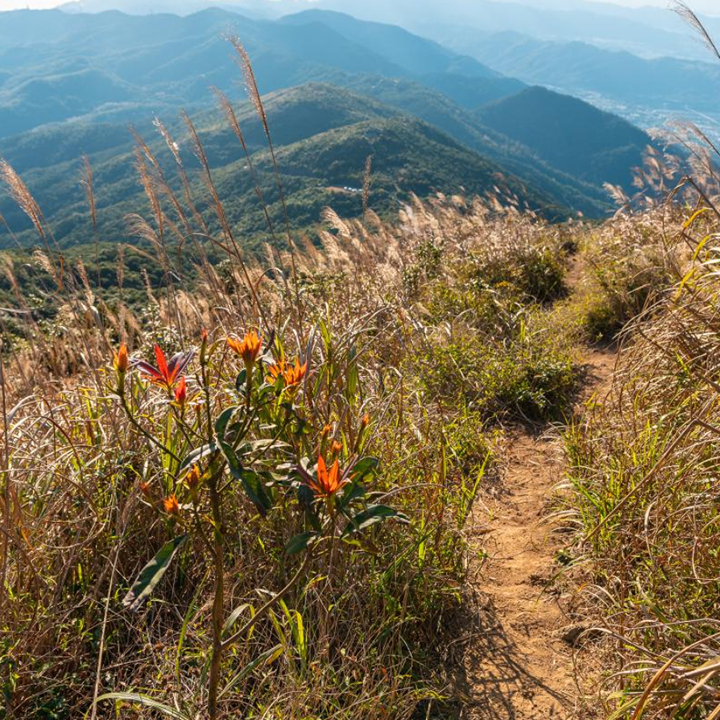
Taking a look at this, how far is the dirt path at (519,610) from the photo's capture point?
1410mm

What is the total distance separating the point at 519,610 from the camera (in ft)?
5.60

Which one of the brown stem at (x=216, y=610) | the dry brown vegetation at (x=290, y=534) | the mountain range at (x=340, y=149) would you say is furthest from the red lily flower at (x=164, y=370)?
the mountain range at (x=340, y=149)

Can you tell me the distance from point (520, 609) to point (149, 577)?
128 centimetres

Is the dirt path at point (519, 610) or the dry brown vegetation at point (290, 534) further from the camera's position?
the dirt path at point (519, 610)

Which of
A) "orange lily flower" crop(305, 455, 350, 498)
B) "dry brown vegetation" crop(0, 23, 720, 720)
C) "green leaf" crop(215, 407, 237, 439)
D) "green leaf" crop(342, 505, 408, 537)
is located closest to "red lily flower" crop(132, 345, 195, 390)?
"dry brown vegetation" crop(0, 23, 720, 720)

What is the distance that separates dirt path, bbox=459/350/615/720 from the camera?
1410 mm

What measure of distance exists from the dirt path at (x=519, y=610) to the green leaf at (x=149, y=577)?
953mm

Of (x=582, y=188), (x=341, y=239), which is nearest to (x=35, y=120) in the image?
(x=582, y=188)

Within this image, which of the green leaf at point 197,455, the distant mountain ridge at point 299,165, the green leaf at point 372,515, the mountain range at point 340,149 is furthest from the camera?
the mountain range at point 340,149

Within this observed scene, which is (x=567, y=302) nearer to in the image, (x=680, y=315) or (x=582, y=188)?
(x=680, y=315)

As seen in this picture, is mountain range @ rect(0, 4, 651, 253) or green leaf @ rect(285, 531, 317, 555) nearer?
green leaf @ rect(285, 531, 317, 555)

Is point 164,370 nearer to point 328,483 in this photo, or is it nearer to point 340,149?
point 328,483

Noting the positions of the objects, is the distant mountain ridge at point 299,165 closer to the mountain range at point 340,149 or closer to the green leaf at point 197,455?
the mountain range at point 340,149

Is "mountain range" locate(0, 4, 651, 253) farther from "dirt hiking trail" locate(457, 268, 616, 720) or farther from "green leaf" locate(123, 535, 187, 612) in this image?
"dirt hiking trail" locate(457, 268, 616, 720)
